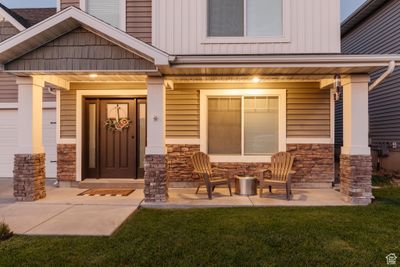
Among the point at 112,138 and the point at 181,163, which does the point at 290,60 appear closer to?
the point at 181,163

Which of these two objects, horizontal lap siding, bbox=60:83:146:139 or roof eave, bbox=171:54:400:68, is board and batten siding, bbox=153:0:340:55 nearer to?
horizontal lap siding, bbox=60:83:146:139

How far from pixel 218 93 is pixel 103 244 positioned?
4.76 m

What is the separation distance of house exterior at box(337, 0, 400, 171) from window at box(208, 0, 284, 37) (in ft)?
18.4

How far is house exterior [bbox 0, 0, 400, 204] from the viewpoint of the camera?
5871 mm

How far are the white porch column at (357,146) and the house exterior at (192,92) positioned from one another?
0.8 inches

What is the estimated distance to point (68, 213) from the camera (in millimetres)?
5414

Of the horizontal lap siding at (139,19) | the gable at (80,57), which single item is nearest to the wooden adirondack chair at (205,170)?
the gable at (80,57)

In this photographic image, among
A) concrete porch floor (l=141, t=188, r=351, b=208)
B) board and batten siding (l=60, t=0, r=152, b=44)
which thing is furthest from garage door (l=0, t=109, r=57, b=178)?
concrete porch floor (l=141, t=188, r=351, b=208)

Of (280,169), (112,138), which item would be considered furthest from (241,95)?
(112,138)

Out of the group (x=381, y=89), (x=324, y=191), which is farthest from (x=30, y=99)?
(x=381, y=89)

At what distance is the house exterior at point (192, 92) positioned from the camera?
5.87 m

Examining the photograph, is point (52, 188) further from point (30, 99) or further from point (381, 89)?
point (381, 89)

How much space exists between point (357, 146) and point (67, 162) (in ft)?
21.7

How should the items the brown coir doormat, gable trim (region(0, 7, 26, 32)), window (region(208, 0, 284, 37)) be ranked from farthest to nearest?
gable trim (region(0, 7, 26, 32)) → window (region(208, 0, 284, 37)) → the brown coir doormat
